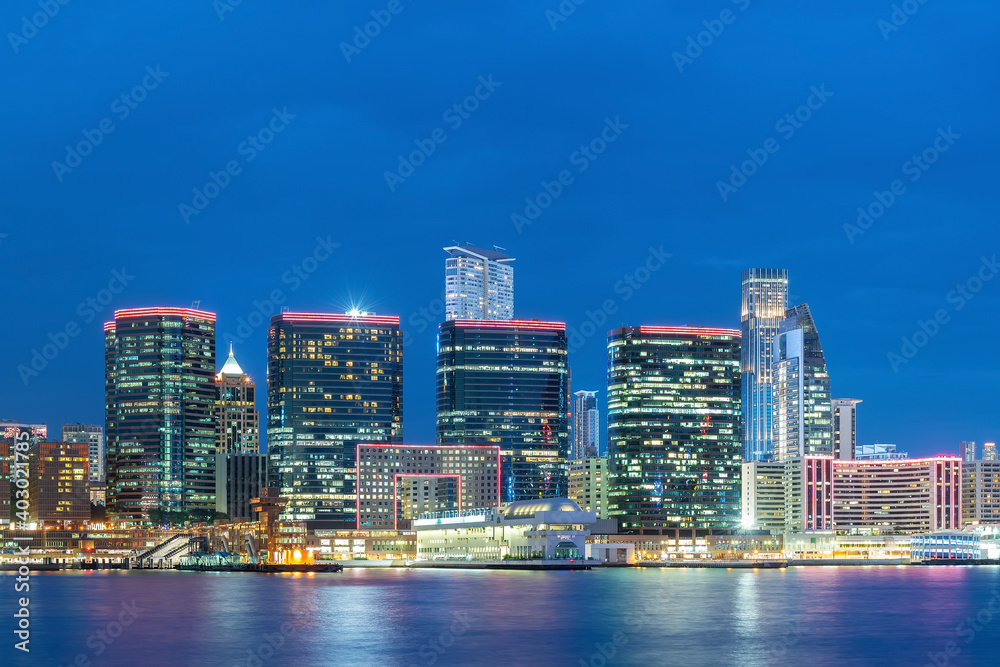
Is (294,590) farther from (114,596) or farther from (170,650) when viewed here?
(170,650)

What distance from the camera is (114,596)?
13725 centimetres

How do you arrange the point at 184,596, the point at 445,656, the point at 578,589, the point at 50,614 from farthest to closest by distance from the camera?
the point at 578,589 → the point at 184,596 → the point at 50,614 → the point at 445,656

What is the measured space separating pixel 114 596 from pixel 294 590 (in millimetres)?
18667

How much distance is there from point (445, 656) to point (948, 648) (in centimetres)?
3057

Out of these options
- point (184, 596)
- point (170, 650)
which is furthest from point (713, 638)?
point (184, 596)

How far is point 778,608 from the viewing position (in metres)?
118

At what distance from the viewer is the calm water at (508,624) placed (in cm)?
8312

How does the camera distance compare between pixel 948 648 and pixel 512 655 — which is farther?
pixel 948 648

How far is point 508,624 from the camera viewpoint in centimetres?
10125

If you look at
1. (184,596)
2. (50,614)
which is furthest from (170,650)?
(184,596)

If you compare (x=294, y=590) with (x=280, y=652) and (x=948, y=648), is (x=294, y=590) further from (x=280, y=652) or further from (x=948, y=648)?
(x=948, y=648)

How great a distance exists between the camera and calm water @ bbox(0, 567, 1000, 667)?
8312cm

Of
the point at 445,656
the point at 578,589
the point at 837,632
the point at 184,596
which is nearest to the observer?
the point at 445,656

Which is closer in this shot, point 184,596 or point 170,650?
point 170,650
